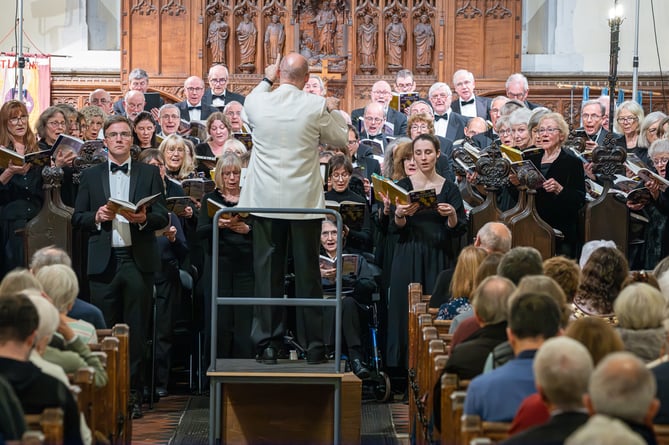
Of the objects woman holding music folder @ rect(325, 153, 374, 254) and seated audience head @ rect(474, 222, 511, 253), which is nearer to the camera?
seated audience head @ rect(474, 222, 511, 253)

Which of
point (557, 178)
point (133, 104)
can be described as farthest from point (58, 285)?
point (133, 104)

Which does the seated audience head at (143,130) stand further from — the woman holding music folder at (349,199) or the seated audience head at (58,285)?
the seated audience head at (58,285)

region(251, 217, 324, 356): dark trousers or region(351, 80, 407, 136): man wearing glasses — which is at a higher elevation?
region(351, 80, 407, 136): man wearing glasses

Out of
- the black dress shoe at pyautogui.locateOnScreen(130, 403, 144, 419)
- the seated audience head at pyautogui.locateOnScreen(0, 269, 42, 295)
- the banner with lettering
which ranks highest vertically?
the banner with lettering

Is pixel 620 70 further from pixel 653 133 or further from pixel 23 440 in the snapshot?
pixel 23 440

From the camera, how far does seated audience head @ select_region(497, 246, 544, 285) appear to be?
5027 millimetres

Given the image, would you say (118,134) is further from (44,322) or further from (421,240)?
(44,322)

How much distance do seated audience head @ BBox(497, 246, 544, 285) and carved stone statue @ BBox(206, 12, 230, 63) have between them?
9619 mm

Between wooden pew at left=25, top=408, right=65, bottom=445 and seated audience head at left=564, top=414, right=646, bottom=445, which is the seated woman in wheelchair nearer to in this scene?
wooden pew at left=25, top=408, right=65, bottom=445

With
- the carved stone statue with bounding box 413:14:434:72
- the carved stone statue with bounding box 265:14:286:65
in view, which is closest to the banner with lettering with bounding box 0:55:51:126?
the carved stone statue with bounding box 265:14:286:65

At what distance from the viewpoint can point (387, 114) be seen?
10.9 metres

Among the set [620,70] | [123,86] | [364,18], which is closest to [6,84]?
[123,86]

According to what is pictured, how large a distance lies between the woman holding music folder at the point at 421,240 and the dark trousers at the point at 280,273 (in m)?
1.48

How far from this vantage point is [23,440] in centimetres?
327
